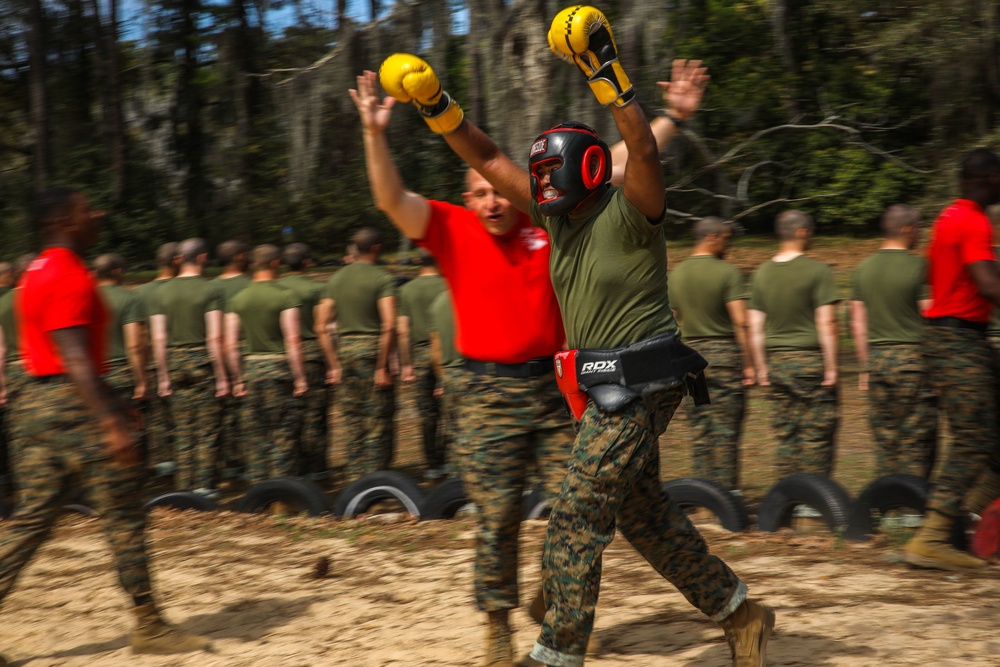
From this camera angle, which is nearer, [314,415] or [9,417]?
[314,415]

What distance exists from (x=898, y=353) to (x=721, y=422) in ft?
4.40

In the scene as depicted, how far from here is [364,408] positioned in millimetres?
9555

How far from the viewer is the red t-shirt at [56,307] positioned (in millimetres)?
4988

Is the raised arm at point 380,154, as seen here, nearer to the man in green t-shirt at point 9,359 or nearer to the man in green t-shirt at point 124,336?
the man in green t-shirt at point 124,336

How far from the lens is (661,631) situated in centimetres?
507

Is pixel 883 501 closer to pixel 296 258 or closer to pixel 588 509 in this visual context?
pixel 588 509

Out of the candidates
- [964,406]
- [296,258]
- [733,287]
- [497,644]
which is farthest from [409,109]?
[497,644]

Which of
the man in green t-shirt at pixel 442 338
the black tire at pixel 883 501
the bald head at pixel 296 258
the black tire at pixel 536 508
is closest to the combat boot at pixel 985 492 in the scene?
the black tire at pixel 883 501

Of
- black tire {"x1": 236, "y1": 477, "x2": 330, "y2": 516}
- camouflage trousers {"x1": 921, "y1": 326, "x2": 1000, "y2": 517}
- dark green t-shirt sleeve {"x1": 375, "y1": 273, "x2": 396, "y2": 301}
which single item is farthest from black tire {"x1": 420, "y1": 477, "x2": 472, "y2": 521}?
camouflage trousers {"x1": 921, "y1": 326, "x2": 1000, "y2": 517}

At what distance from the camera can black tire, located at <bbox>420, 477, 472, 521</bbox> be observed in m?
7.67

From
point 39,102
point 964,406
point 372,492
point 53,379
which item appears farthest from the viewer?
point 39,102

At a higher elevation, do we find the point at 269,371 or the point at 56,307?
the point at 56,307

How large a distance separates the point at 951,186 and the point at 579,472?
535 inches

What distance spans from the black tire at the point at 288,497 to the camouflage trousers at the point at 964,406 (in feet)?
13.8
